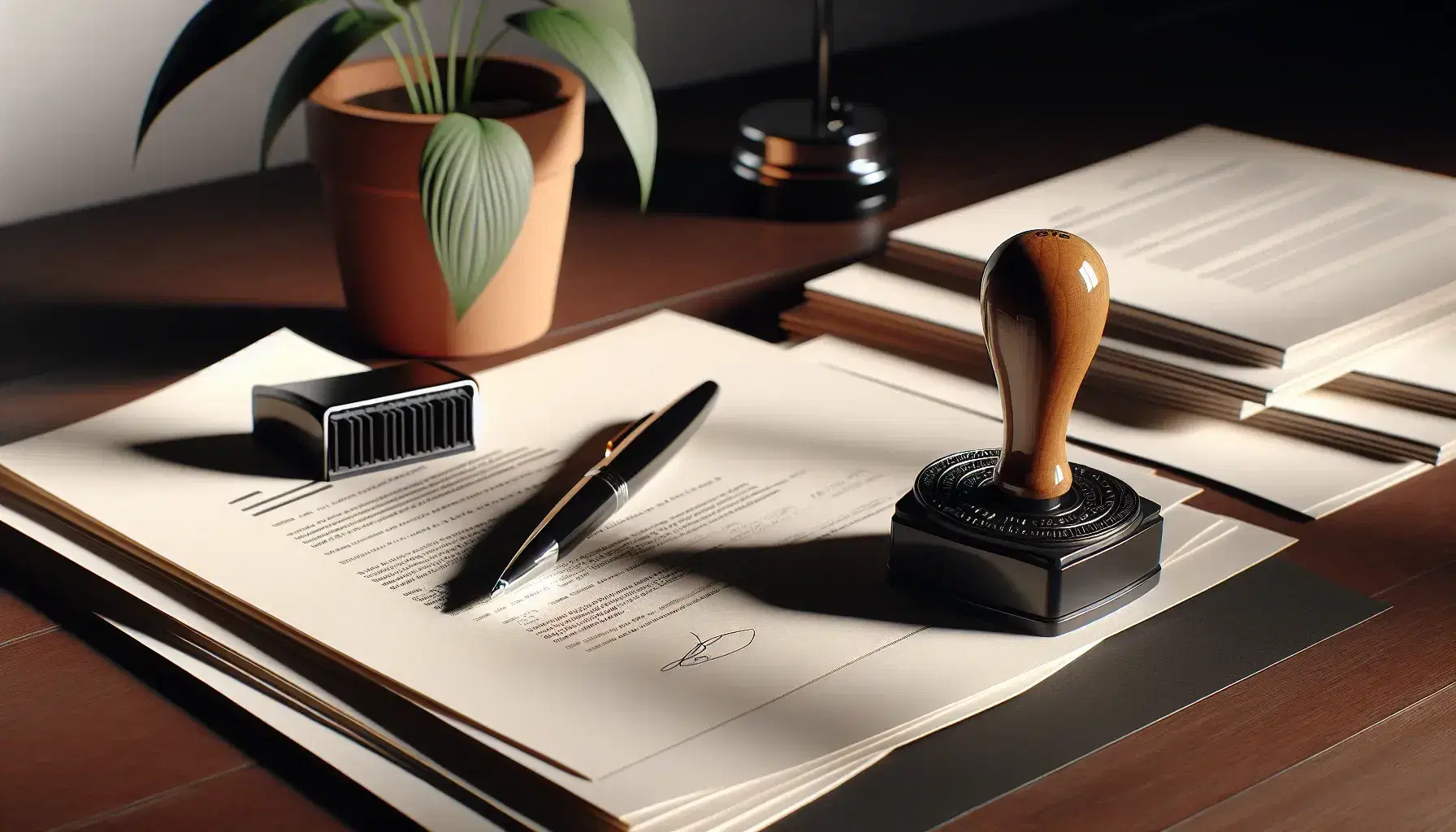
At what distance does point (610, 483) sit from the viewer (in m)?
0.66

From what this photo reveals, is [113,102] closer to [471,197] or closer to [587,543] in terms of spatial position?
[471,197]

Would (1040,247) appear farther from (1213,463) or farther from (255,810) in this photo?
(255,810)

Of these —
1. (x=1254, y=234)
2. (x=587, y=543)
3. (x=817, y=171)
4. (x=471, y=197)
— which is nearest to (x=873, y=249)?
(x=817, y=171)

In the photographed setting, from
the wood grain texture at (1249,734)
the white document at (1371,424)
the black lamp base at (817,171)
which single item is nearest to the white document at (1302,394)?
the white document at (1371,424)

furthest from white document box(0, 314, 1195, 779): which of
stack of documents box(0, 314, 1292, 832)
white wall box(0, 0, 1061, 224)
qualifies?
white wall box(0, 0, 1061, 224)

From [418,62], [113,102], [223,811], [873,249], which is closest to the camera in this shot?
[223,811]

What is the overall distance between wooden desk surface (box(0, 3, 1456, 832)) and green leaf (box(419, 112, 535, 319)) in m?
0.12

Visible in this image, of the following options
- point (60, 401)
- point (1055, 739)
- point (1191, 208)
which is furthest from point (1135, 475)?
point (60, 401)

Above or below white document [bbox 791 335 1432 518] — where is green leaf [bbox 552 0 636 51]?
above

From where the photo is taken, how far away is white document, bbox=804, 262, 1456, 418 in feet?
2.49

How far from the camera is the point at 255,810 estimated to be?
517 mm

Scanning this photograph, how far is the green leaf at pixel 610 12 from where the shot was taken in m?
0.87

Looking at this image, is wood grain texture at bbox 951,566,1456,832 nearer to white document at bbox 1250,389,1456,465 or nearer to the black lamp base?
white document at bbox 1250,389,1456,465

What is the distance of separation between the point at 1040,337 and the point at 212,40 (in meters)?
0.43
